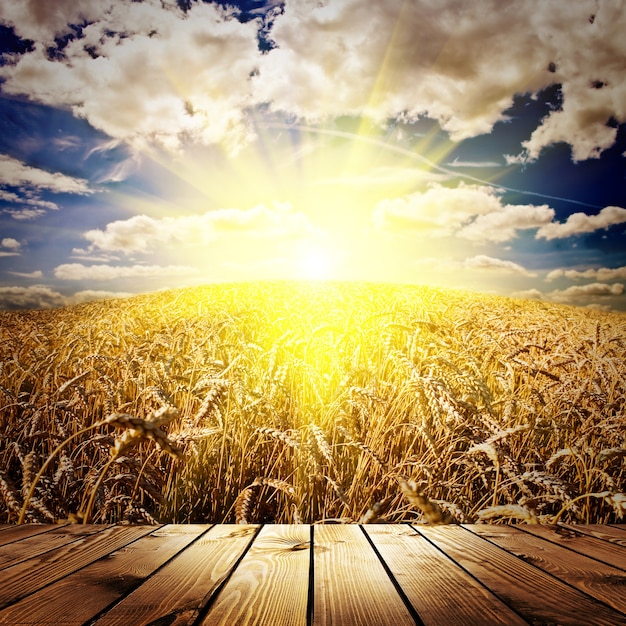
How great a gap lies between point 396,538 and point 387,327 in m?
1.39

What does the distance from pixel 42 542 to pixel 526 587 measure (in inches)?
47.6

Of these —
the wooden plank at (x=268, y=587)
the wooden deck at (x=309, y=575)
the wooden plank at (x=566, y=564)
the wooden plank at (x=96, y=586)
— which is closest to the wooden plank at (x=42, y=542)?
the wooden deck at (x=309, y=575)

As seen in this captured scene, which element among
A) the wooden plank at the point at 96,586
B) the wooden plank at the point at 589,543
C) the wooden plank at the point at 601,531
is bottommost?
the wooden plank at the point at 601,531

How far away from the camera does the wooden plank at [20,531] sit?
1.33 m

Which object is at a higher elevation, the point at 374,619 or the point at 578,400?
the point at 578,400

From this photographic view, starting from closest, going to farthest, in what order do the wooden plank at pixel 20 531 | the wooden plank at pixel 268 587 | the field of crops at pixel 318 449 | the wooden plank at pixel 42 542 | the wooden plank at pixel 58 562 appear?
the wooden plank at pixel 268 587 < the wooden plank at pixel 58 562 < the wooden plank at pixel 42 542 < the wooden plank at pixel 20 531 < the field of crops at pixel 318 449

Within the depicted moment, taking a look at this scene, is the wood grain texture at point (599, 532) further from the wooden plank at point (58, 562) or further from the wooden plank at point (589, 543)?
the wooden plank at point (58, 562)

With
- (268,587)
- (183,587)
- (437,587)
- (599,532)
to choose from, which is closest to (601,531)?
(599,532)

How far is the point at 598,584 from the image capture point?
104 cm

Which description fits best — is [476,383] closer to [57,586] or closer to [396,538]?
[396,538]

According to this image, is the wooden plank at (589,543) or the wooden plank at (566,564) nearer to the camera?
the wooden plank at (566,564)

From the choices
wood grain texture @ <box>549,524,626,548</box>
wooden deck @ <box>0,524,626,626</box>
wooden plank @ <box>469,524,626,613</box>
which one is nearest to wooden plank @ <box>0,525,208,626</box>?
wooden deck @ <box>0,524,626,626</box>

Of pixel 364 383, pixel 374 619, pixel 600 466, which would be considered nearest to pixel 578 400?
pixel 600 466

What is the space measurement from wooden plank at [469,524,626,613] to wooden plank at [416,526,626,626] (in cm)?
3
